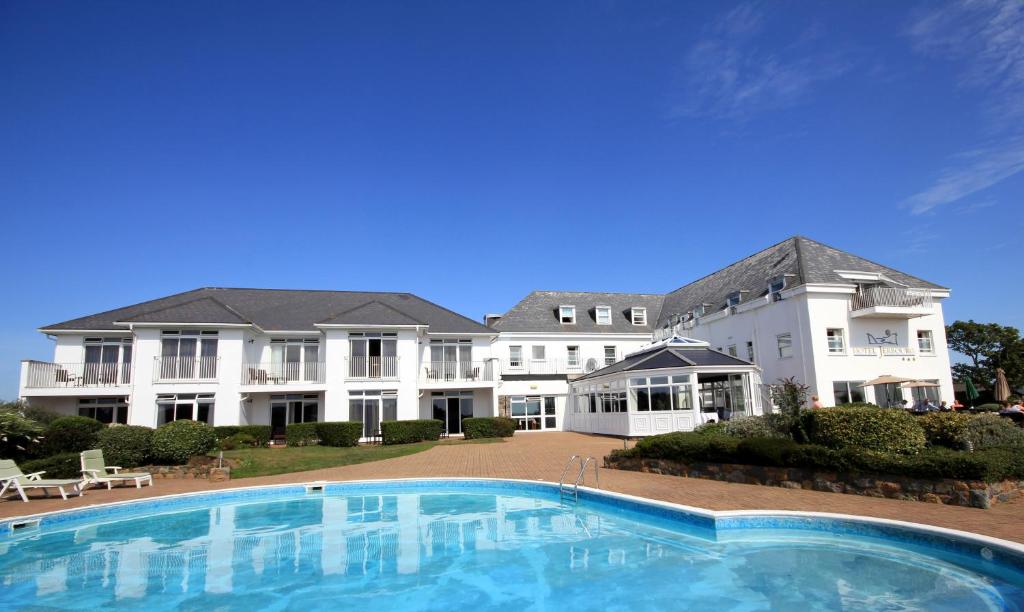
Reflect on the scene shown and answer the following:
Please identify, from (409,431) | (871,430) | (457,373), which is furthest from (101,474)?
(871,430)

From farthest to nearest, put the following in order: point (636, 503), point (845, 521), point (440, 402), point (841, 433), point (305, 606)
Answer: point (440, 402), point (841, 433), point (636, 503), point (845, 521), point (305, 606)

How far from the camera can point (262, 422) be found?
27.1m

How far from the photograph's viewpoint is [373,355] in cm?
2772

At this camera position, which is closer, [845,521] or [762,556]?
[762,556]

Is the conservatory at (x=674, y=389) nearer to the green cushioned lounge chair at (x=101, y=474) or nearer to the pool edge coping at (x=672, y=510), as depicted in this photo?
the pool edge coping at (x=672, y=510)

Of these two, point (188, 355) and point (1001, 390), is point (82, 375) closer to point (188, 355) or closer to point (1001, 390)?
point (188, 355)

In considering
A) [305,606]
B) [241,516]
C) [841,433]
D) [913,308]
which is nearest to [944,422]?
[841,433]

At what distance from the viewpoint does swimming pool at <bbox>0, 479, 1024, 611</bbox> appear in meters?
7.22

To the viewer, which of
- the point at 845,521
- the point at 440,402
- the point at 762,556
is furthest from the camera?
the point at 440,402

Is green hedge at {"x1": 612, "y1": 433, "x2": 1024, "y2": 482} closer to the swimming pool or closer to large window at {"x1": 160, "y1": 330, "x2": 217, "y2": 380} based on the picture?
the swimming pool

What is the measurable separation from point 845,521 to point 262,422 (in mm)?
25118

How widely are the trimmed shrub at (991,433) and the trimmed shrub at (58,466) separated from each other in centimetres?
2136

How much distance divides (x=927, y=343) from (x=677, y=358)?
48.3ft

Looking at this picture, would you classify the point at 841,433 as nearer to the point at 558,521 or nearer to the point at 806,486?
the point at 806,486
